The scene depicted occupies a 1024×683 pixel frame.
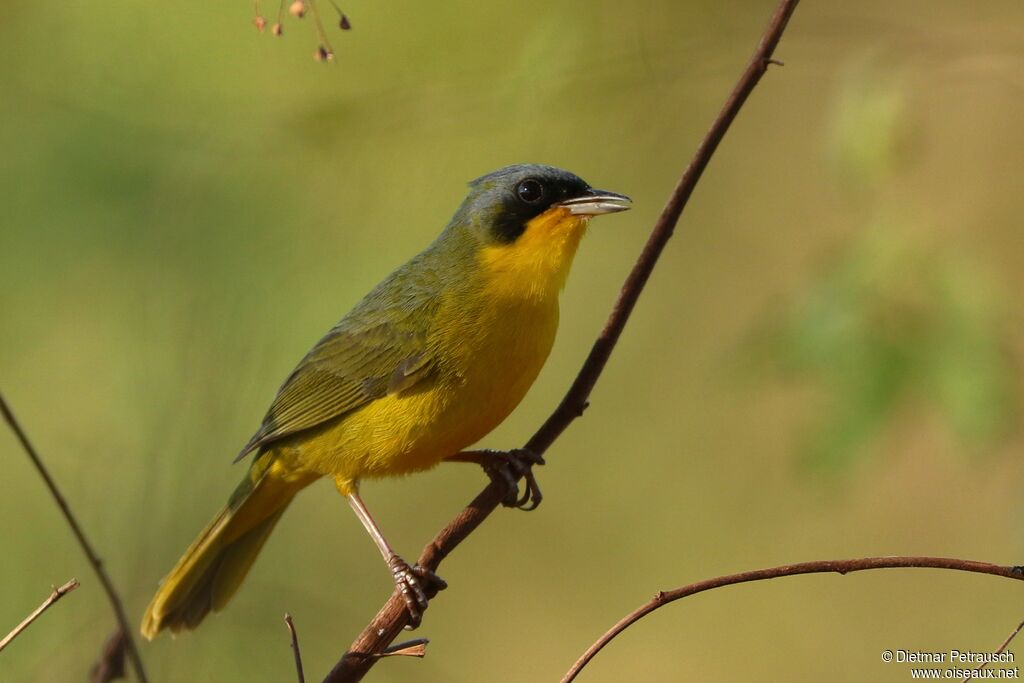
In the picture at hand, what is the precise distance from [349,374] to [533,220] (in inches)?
38.3

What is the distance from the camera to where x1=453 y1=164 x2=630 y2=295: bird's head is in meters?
4.34

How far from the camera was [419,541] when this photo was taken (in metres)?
7.05

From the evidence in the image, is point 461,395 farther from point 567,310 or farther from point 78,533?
point 567,310

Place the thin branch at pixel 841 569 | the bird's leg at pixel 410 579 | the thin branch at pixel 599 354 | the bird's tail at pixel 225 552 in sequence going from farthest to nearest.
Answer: the bird's tail at pixel 225 552 < the bird's leg at pixel 410 579 < the thin branch at pixel 599 354 < the thin branch at pixel 841 569

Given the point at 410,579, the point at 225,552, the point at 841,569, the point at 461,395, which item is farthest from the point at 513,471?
the point at 841,569

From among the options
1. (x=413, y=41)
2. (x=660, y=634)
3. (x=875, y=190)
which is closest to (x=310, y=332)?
(x=413, y=41)

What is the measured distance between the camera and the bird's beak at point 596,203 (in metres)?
4.29

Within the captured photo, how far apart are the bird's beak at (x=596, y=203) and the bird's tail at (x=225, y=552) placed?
1546 millimetres

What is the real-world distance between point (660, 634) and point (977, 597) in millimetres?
1896

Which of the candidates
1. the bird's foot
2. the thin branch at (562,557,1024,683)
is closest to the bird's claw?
the bird's foot

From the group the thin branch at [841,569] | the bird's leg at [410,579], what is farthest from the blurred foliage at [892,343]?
the thin branch at [841,569]

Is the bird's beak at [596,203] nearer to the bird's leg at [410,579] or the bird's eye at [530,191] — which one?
the bird's eye at [530,191]

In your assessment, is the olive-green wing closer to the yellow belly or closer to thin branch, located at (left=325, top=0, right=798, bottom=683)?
the yellow belly

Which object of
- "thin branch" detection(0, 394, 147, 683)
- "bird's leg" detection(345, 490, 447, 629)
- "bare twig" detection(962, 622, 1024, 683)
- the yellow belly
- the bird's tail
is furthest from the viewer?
the bird's tail
